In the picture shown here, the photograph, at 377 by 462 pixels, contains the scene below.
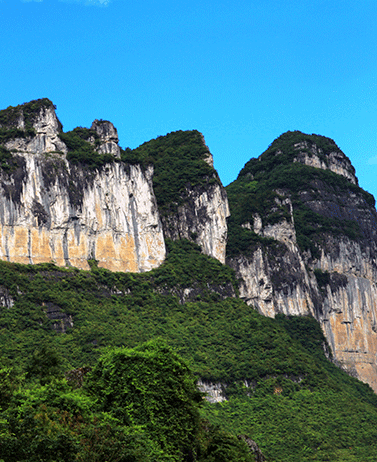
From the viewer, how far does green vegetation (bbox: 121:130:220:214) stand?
84500 mm

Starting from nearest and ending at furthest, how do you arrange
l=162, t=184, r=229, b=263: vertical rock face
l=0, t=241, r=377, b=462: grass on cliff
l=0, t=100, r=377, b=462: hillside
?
l=0, t=100, r=377, b=462: hillside < l=0, t=241, r=377, b=462: grass on cliff < l=162, t=184, r=229, b=263: vertical rock face

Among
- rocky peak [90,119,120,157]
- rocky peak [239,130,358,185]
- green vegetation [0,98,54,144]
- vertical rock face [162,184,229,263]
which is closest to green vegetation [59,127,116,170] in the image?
rocky peak [90,119,120,157]

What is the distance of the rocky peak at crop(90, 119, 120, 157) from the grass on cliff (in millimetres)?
12380

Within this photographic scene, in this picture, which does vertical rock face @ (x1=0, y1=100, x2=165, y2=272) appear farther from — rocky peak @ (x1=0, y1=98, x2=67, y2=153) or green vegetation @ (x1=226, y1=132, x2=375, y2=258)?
green vegetation @ (x1=226, y1=132, x2=375, y2=258)

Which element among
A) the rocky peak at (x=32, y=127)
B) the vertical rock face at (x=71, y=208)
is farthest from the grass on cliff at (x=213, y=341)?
the rocky peak at (x=32, y=127)

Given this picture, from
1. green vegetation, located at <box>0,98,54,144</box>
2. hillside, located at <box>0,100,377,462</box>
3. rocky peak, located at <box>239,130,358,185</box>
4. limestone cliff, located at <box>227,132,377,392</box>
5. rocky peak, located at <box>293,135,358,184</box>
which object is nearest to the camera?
hillside, located at <box>0,100,377,462</box>

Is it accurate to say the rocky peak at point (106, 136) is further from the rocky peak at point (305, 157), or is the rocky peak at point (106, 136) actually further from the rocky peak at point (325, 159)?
the rocky peak at point (325, 159)

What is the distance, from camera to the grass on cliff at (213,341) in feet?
192

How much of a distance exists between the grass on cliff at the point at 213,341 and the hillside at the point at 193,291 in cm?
17

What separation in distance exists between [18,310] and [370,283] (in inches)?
2029

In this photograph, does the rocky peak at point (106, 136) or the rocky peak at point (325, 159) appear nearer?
the rocky peak at point (106, 136)

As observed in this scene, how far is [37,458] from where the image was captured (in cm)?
1936

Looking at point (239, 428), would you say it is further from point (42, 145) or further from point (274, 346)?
point (42, 145)

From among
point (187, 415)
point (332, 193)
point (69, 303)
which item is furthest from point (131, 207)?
point (187, 415)
